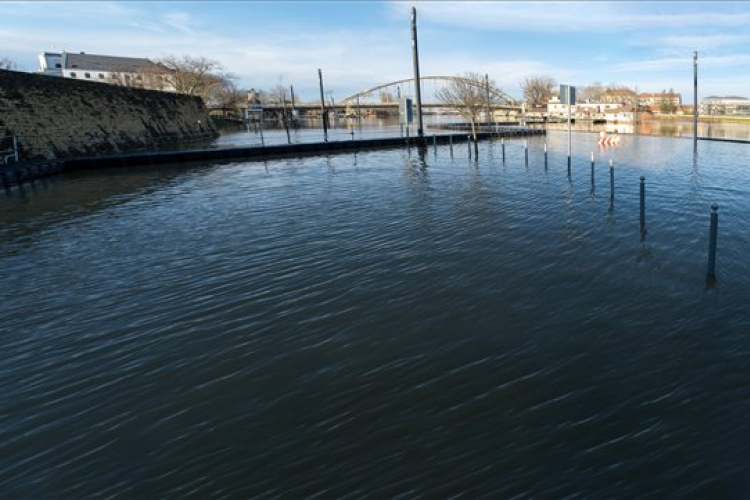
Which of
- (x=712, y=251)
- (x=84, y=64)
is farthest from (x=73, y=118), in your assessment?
(x=84, y=64)

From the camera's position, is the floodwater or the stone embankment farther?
the stone embankment

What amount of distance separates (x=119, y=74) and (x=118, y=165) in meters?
79.0

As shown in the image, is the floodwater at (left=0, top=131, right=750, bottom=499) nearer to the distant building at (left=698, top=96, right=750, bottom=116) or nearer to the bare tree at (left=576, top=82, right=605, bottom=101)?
the distant building at (left=698, top=96, right=750, bottom=116)

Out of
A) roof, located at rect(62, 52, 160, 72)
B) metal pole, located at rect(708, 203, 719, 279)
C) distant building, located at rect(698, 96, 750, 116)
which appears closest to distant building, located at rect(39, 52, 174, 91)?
roof, located at rect(62, 52, 160, 72)

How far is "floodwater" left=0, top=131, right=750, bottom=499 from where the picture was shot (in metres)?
4.03

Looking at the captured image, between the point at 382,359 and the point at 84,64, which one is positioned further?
the point at 84,64

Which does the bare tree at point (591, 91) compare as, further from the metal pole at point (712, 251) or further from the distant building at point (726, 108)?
the metal pole at point (712, 251)

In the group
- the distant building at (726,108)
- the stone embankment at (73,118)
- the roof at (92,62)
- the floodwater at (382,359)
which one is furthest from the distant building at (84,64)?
the distant building at (726,108)

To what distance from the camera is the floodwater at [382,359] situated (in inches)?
159

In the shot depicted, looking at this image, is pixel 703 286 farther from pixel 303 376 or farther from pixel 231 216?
pixel 231 216

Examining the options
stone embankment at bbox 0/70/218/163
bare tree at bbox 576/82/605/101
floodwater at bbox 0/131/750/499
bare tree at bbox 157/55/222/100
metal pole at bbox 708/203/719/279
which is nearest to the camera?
floodwater at bbox 0/131/750/499

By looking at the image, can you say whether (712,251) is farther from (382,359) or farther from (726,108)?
(726,108)

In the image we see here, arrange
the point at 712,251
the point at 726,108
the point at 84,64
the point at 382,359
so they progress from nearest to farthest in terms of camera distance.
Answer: the point at 382,359 → the point at 712,251 → the point at 726,108 → the point at 84,64

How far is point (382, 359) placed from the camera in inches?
230
